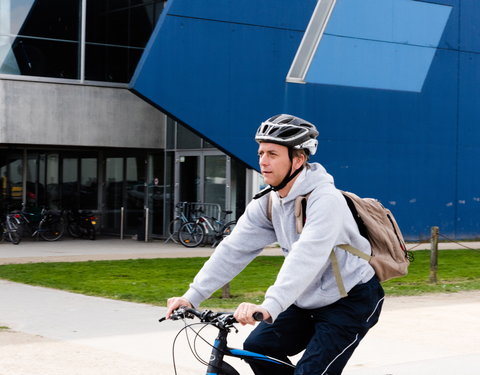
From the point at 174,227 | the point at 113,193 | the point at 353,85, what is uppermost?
the point at 353,85

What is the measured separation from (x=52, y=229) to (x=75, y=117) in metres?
3.05

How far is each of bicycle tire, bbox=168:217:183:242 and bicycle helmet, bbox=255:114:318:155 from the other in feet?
64.7

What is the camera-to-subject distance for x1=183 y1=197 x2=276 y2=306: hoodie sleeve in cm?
414

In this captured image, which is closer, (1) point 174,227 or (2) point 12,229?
(2) point 12,229

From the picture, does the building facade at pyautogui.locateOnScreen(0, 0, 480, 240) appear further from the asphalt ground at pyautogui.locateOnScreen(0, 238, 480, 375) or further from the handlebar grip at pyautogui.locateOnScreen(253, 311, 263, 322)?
the handlebar grip at pyautogui.locateOnScreen(253, 311, 263, 322)

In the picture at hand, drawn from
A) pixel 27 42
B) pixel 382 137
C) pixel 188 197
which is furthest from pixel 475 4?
pixel 27 42

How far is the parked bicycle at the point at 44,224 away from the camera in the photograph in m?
24.9

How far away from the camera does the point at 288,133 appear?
3953mm

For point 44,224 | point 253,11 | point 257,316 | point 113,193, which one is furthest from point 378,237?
point 113,193

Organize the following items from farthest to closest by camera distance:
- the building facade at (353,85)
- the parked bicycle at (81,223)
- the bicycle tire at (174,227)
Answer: the parked bicycle at (81,223) → the bicycle tire at (174,227) → the building facade at (353,85)

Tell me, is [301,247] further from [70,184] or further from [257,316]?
[70,184]

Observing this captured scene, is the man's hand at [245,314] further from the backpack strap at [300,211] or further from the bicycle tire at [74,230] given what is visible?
the bicycle tire at [74,230]

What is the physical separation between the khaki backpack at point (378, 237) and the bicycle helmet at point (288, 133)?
10.4 inches

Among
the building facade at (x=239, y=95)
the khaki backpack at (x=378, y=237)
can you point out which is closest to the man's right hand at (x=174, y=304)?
the khaki backpack at (x=378, y=237)
